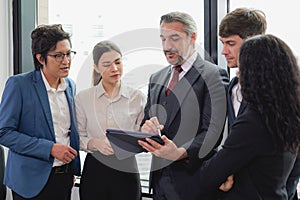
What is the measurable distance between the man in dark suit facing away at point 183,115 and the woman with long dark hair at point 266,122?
12.0 inches

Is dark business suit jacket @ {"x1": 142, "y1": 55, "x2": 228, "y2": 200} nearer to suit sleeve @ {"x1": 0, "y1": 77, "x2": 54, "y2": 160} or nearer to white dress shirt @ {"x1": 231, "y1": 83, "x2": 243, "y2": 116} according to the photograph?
white dress shirt @ {"x1": 231, "y1": 83, "x2": 243, "y2": 116}

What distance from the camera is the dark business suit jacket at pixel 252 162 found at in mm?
1461

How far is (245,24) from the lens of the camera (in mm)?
1789

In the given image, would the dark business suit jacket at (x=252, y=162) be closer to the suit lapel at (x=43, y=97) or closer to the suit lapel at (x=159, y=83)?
the suit lapel at (x=159, y=83)

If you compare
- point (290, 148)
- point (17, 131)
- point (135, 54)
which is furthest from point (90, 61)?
point (290, 148)

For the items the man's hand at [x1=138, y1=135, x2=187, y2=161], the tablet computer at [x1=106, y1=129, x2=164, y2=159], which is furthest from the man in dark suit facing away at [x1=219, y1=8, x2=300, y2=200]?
the tablet computer at [x1=106, y1=129, x2=164, y2=159]

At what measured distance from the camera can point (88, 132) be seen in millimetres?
2264

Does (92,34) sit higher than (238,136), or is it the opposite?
(92,34)

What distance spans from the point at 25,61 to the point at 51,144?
47.3 inches

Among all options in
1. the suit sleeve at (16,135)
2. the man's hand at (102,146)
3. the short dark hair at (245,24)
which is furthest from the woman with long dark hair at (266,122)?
the suit sleeve at (16,135)

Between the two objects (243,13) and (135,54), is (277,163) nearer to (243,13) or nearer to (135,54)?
(243,13)

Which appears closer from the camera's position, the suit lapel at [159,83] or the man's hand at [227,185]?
the man's hand at [227,185]

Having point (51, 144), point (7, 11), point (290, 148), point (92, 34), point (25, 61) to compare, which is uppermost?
point (7, 11)

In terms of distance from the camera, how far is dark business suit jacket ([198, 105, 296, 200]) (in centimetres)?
146
